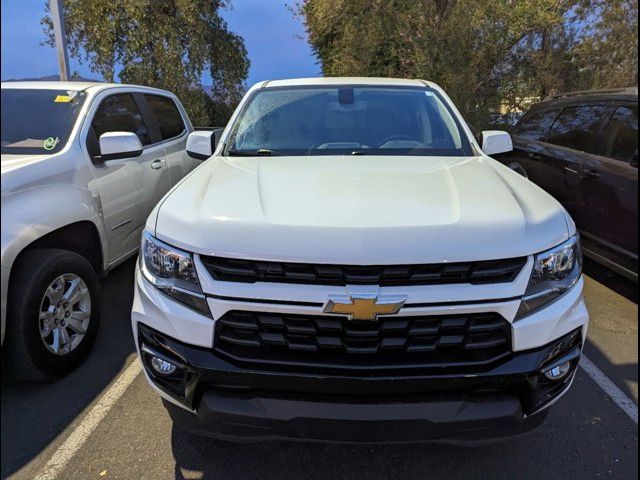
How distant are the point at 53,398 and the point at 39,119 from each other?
2.11m

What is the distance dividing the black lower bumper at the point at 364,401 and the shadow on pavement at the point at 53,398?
1208 mm

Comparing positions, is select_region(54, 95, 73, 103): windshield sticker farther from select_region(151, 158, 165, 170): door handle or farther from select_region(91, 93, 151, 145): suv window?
select_region(151, 158, 165, 170): door handle

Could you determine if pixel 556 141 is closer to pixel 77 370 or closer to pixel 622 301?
pixel 622 301

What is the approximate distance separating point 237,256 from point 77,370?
2023mm

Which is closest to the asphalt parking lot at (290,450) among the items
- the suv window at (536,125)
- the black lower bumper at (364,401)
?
the black lower bumper at (364,401)

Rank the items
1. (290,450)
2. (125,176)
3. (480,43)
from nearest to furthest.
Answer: (290,450), (125,176), (480,43)

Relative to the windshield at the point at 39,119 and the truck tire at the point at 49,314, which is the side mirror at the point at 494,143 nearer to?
the truck tire at the point at 49,314

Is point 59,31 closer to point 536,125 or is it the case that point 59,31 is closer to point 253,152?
point 253,152

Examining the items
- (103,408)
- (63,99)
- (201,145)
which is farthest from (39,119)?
(103,408)

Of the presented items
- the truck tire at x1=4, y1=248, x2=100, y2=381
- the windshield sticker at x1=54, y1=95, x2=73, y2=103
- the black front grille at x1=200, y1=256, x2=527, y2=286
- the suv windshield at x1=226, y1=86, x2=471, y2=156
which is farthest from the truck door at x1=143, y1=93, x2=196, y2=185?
the black front grille at x1=200, y1=256, x2=527, y2=286

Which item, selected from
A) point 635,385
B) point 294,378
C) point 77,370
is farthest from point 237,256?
point 77,370

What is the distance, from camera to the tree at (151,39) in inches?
458

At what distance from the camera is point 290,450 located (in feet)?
8.31

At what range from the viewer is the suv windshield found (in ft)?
10.7
